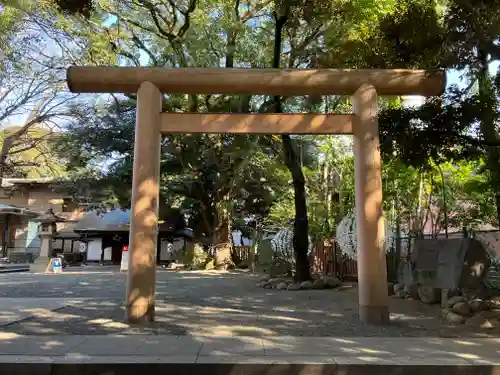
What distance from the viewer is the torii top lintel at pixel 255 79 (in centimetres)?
909

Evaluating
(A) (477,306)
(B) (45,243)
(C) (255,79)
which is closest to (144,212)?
(C) (255,79)

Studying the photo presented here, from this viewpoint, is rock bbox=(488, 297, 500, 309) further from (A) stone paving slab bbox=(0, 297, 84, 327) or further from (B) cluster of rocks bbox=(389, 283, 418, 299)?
(A) stone paving slab bbox=(0, 297, 84, 327)

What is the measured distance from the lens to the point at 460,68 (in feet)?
34.9

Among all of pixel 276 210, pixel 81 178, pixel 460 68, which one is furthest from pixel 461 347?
pixel 81 178

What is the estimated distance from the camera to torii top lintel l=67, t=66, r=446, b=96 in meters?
9.09

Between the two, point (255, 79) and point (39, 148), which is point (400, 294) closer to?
point (255, 79)

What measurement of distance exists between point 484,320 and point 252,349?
15.0 feet

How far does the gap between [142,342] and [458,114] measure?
831cm

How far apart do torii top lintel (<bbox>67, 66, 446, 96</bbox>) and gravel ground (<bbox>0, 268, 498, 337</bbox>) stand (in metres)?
4.40

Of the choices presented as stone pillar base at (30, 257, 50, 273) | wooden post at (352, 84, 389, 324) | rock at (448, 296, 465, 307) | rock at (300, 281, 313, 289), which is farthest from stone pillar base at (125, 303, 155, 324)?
stone pillar base at (30, 257, 50, 273)

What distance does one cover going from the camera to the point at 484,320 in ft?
27.8

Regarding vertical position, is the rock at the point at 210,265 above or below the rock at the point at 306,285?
above

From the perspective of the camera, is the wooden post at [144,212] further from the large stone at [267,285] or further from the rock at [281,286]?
the large stone at [267,285]

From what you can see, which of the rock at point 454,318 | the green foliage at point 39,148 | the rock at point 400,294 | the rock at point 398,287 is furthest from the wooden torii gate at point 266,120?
the green foliage at point 39,148
